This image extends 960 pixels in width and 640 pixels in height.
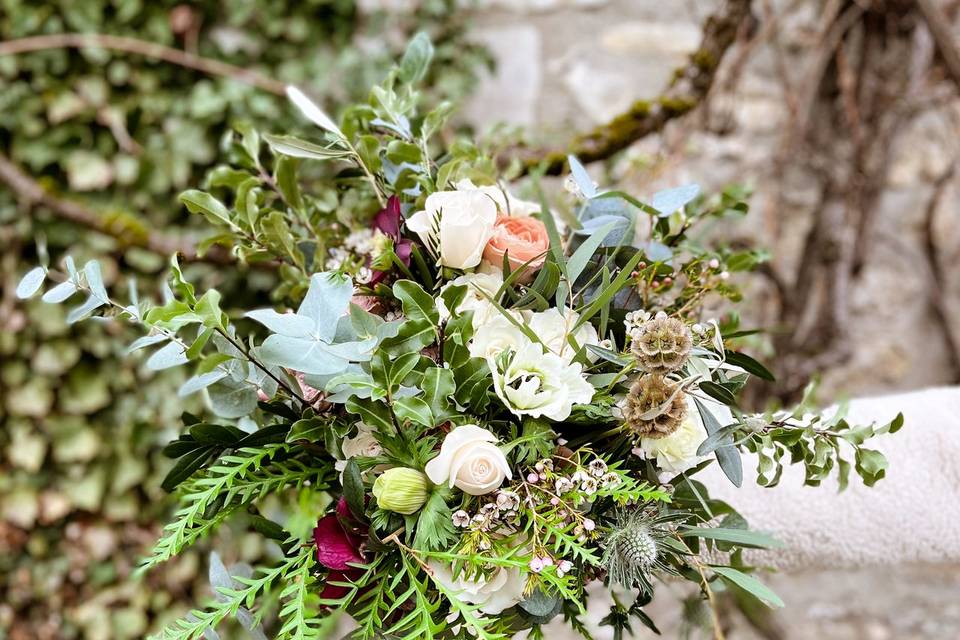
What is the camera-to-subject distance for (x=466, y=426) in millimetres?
514

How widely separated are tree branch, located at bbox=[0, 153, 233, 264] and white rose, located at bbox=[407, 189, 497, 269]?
75 cm

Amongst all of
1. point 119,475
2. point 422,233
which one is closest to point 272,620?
point 119,475

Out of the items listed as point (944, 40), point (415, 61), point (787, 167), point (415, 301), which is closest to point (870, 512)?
point (415, 301)

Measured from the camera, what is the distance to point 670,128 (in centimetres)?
158

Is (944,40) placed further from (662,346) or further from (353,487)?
(353,487)

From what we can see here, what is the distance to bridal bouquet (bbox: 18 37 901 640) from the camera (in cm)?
50

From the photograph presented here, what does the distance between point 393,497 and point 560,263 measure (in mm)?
216

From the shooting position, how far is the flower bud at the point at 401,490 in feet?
1.66

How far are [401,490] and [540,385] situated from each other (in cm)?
13

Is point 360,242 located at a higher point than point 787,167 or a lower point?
higher

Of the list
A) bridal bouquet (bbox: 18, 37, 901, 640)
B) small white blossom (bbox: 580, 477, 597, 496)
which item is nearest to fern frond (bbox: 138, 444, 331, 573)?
bridal bouquet (bbox: 18, 37, 901, 640)

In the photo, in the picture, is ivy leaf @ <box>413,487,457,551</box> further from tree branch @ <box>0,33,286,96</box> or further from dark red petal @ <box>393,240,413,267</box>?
tree branch @ <box>0,33,286,96</box>

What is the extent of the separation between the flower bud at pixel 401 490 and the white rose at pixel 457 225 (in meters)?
0.17

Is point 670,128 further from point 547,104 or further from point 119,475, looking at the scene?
point 119,475
